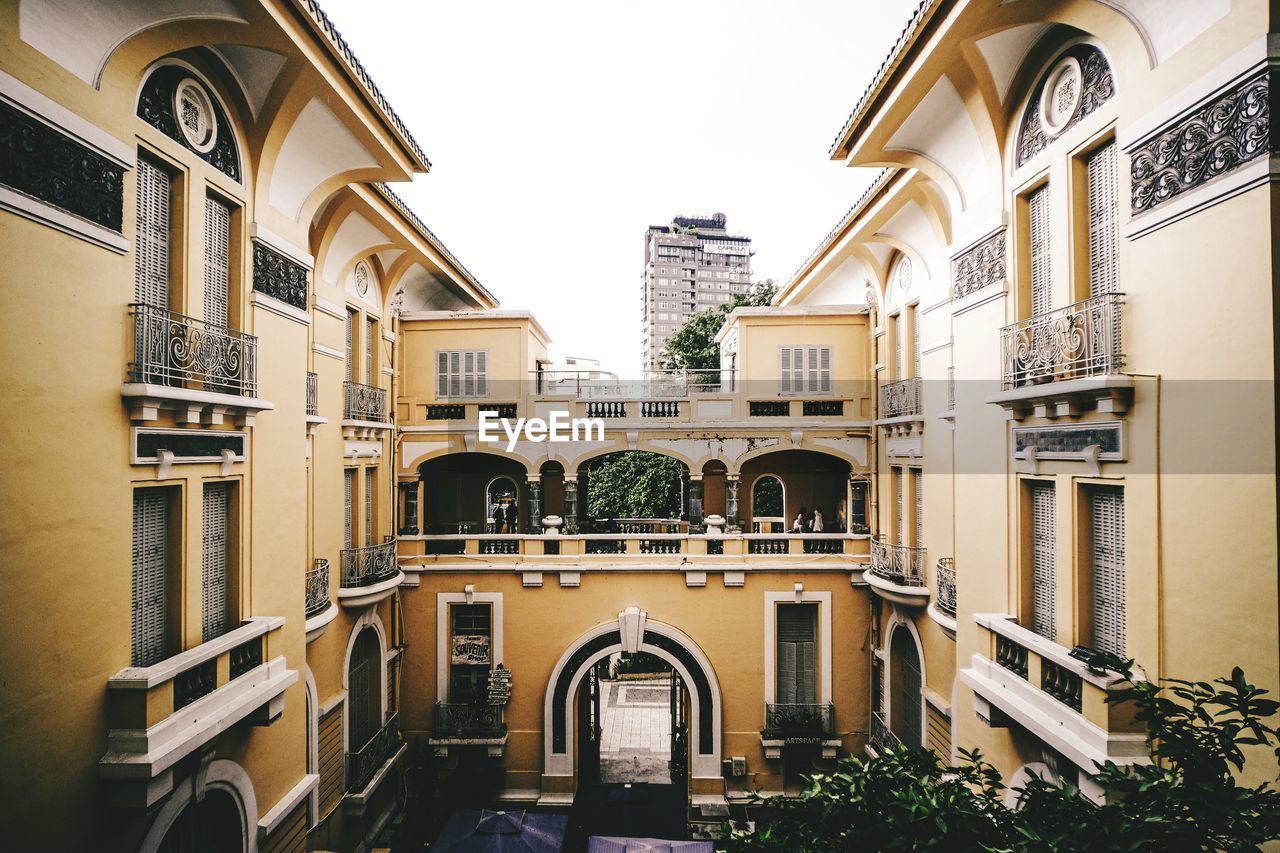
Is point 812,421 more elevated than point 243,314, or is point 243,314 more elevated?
point 243,314

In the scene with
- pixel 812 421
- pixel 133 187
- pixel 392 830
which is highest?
pixel 133 187

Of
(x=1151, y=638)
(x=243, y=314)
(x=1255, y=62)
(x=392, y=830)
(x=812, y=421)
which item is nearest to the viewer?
(x=1255, y=62)

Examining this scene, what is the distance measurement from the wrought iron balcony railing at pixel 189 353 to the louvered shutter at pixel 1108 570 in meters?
10.7

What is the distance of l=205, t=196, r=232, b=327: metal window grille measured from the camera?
26.7 feet

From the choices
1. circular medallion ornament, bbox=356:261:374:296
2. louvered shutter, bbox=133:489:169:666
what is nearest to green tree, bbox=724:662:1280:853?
louvered shutter, bbox=133:489:169:666

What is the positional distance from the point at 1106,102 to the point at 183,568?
12.0 m

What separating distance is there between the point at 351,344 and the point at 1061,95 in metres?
13.8

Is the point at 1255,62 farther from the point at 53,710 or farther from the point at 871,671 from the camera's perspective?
the point at 871,671

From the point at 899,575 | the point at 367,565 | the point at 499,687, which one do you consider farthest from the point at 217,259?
the point at 899,575

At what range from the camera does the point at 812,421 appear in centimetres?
1695

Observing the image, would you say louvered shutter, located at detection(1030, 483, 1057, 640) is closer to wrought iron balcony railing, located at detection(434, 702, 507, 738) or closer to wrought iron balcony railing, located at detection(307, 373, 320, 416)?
wrought iron balcony railing, located at detection(307, 373, 320, 416)

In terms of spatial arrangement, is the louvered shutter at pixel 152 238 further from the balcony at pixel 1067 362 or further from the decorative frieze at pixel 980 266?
the decorative frieze at pixel 980 266

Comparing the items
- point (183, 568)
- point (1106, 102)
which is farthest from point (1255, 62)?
point (183, 568)

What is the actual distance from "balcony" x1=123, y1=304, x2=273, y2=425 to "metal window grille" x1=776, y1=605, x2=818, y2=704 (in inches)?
512
